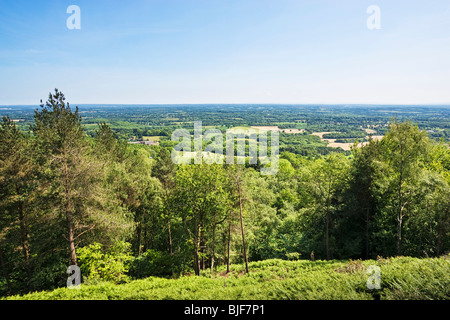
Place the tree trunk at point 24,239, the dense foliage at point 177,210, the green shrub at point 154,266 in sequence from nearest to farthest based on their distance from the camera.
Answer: the dense foliage at point 177,210
the tree trunk at point 24,239
the green shrub at point 154,266

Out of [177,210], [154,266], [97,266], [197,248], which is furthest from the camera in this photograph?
[154,266]

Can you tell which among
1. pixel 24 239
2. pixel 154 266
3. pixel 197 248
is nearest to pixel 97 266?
pixel 24 239

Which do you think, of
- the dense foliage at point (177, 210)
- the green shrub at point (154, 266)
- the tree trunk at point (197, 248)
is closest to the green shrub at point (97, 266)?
the dense foliage at point (177, 210)

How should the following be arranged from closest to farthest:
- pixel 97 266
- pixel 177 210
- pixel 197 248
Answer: pixel 97 266
pixel 177 210
pixel 197 248

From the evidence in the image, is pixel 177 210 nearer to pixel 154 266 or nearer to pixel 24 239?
pixel 154 266

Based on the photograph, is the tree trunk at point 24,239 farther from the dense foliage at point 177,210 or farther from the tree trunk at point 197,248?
the tree trunk at point 197,248

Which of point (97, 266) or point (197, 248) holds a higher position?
point (97, 266)
